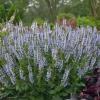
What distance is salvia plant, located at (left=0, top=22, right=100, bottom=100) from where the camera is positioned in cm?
509

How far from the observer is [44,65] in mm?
5133

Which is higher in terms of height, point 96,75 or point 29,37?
point 29,37

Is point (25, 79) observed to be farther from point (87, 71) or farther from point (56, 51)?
point (87, 71)

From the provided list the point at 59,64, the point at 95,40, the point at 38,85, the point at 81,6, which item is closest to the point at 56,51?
the point at 59,64

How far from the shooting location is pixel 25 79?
5129 millimetres

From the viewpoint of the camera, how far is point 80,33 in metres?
5.70

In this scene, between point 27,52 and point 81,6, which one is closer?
point 27,52

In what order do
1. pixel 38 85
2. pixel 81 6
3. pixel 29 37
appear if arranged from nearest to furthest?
pixel 38 85 < pixel 29 37 < pixel 81 6

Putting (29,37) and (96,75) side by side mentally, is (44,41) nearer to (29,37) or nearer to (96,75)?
(29,37)

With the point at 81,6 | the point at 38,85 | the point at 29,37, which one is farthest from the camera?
the point at 81,6

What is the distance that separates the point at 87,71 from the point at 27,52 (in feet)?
2.82

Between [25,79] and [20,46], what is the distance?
0.46 m

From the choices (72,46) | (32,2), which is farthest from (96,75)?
(32,2)

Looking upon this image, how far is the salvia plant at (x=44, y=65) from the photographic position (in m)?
5.09
